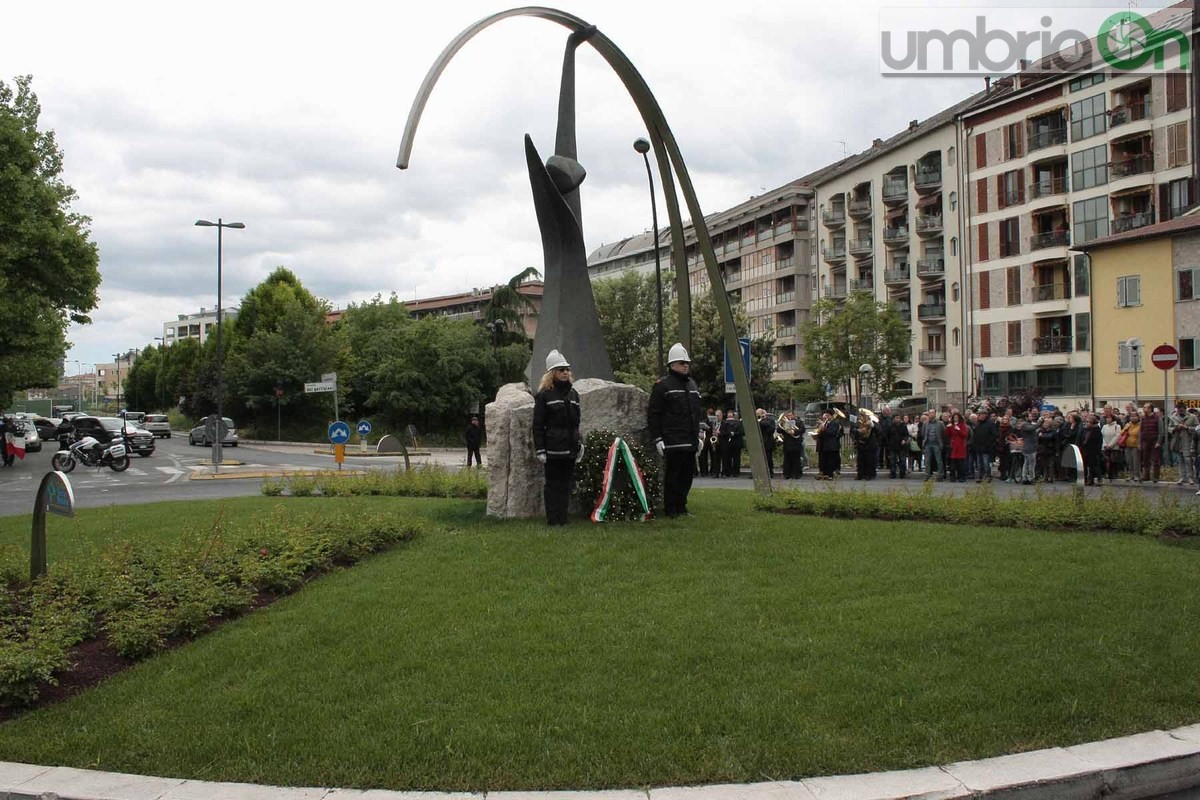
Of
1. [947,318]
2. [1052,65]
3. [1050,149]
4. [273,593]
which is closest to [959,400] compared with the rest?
[947,318]

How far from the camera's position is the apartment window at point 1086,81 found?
4523 cm

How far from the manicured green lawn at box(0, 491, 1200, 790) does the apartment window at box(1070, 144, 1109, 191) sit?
42.8 metres

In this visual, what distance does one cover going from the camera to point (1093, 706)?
5184 mm

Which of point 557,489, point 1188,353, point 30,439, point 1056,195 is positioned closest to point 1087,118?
point 1056,195

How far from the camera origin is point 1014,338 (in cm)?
5119

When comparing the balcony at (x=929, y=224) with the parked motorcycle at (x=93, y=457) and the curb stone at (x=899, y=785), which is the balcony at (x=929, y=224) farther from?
the curb stone at (x=899, y=785)

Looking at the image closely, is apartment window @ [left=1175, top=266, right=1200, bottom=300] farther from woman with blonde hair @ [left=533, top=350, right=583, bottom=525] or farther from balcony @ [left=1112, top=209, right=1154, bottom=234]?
woman with blonde hair @ [left=533, top=350, right=583, bottom=525]

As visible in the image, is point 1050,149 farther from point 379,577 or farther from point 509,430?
point 379,577

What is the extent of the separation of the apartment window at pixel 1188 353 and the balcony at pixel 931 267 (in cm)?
1966

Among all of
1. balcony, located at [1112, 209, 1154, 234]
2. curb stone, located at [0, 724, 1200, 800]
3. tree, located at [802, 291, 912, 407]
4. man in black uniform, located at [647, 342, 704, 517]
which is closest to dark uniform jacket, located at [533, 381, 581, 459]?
man in black uniform, located at [647, 342, 704, 517]

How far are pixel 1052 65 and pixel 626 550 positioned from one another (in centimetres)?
4852

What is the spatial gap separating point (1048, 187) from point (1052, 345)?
7858 millimetres

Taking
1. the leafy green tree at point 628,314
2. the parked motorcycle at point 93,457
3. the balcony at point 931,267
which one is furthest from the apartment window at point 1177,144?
the parked motorcycle at point 93,457

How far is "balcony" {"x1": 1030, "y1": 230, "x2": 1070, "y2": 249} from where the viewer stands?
48.5 metres
